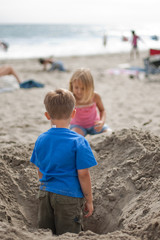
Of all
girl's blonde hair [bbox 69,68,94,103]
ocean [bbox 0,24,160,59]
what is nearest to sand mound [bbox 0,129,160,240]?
girl's blonde hair [bbox 69,68,94,103]

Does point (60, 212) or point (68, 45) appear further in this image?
point (68, 45)

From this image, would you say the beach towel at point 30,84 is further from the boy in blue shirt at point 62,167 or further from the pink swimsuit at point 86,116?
the boy in blue shirt at point 62,167

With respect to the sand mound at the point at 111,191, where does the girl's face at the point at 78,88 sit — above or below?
above

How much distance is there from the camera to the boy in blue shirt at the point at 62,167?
5.80 feet

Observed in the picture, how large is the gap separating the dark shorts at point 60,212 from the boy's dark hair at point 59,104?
0.59 m

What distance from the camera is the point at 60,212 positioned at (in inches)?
73.3

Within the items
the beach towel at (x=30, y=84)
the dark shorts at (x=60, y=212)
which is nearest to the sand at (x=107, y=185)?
the dark shorts at (x=60, y=212)

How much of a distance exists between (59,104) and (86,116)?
6.26 ft

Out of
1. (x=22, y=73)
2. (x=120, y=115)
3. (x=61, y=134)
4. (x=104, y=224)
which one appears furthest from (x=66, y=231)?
(x=22, y=73)

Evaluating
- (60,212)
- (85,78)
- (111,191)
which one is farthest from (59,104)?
(85,78)

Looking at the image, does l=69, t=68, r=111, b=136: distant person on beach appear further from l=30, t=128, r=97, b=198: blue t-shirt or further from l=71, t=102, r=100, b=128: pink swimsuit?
l=30, t=128, r=97, b=198: blue t-shirt

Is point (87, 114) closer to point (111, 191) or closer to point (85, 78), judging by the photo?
point (85, 78)

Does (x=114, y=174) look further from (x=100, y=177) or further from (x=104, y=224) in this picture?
(x=104, y=224)

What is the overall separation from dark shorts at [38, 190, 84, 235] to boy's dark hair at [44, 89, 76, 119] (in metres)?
0.59
